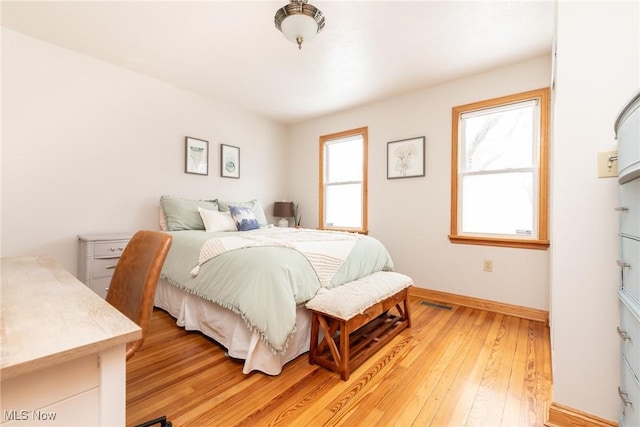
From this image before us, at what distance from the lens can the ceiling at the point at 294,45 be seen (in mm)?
2018

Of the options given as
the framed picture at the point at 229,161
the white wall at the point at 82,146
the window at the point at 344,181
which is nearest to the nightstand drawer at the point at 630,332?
the window at the point at 344,181

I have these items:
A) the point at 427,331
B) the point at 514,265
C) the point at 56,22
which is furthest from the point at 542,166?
the point at 56,22

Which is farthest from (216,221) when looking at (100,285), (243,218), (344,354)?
(344,354)

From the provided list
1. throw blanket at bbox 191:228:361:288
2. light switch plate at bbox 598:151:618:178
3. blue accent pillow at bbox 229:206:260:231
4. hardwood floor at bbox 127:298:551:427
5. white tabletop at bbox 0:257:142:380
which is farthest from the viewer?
blue accent pillow at bbox 229:206:260:231

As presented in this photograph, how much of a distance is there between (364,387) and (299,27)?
2.26 metres

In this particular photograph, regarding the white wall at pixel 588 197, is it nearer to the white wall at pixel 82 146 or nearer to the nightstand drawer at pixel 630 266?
the nightstand drawer at pixel 630 266

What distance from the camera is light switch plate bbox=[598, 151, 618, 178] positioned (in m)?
1.15

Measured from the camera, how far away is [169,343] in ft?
6.75

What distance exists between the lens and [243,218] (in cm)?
313

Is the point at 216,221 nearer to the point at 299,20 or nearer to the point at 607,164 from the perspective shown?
the point at 299,20

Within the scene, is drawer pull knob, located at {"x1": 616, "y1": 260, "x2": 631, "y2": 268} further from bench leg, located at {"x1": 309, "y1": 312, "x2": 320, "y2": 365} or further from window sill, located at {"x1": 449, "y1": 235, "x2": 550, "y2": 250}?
window sill, located at {"x1": 449, "y1": 235, "x2": 550, "y2": 250}

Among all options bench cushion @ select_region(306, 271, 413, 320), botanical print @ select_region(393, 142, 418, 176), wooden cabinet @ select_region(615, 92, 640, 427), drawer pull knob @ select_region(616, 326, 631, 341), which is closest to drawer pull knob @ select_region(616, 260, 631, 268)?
wooden cabinet @ select_region(615, 92, 640, 427)

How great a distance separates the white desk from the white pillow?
2.20 metres

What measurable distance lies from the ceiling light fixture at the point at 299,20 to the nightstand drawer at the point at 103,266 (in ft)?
7.98
